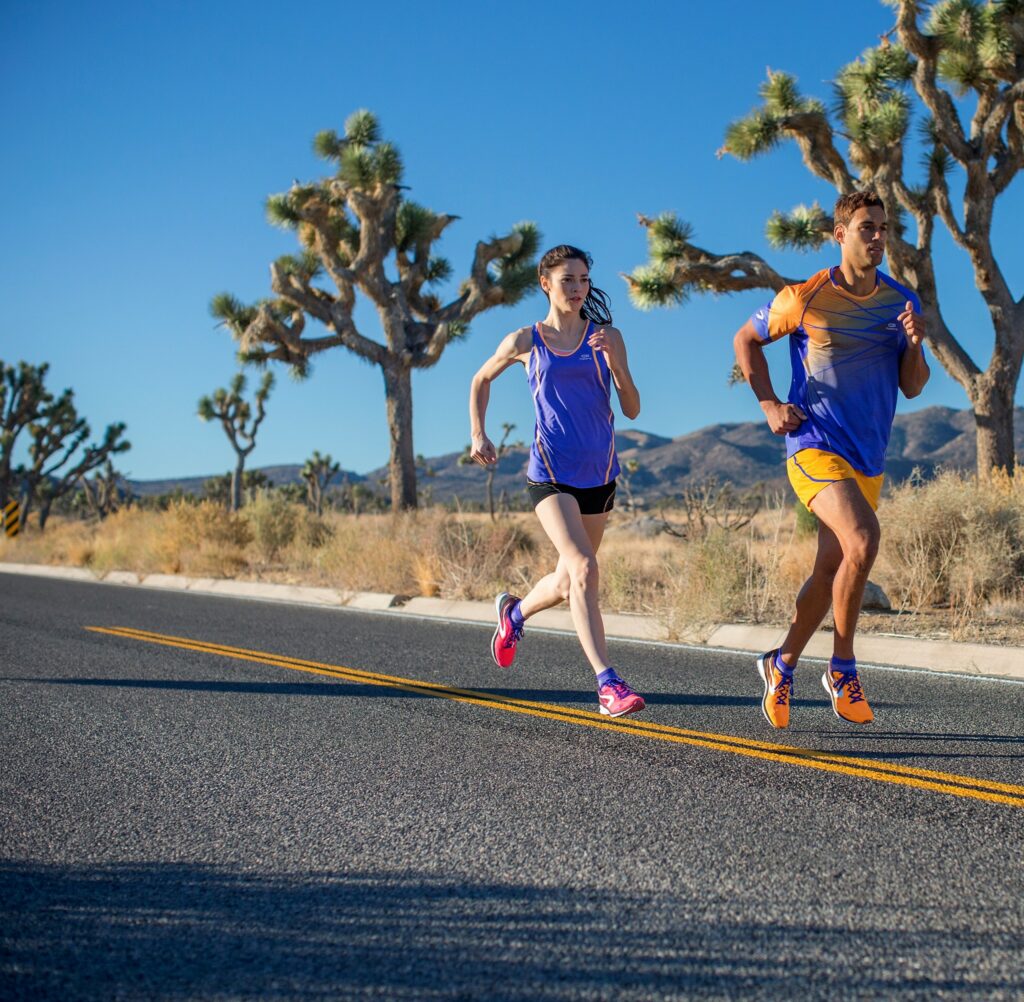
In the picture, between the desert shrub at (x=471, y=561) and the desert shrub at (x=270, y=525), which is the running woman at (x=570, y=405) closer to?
the desert shrub at (x=471, y=561)

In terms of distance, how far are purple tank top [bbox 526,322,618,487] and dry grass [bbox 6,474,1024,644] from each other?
145 inches

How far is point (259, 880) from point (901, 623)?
653 centimetres

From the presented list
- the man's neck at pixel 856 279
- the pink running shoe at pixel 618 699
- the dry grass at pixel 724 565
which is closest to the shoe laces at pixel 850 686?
the pink running shoe at pixel 618 699

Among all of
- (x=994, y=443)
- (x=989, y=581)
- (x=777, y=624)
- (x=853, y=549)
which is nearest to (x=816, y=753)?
(x=853, y=549)

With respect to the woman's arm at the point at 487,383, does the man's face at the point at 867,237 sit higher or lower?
higher

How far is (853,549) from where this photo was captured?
459 cm

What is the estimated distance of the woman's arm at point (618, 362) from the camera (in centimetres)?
518

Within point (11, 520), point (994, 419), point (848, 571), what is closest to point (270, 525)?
point (994, 419)

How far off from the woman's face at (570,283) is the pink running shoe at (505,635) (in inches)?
65.4

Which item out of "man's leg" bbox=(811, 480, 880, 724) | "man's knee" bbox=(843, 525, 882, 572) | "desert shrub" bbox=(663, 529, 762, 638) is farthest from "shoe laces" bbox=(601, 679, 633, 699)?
"desert shrub" bbox=(663, 529, 762, 638)

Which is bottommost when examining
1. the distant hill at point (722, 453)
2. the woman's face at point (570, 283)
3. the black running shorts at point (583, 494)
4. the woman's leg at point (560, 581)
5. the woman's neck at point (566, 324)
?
the woman's leg at point (560, 581)

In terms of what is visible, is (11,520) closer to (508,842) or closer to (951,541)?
(951,541)

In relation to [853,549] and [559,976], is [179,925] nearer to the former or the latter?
[559,976]

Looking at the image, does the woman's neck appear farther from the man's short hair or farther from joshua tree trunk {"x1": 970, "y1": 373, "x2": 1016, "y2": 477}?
joshua tree trunk {"x1": 970, "y1": 373, "x2": 1016, "y2": 477}
